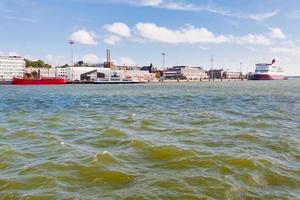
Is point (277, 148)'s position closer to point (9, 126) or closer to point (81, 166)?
point (81, 166)

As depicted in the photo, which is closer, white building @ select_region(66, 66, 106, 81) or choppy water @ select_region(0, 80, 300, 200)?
choppy water @ select_region(0, 80, 300, 200)

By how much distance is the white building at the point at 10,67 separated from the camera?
184875mm

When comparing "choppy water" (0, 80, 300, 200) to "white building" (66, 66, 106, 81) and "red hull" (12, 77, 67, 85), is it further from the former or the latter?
"white building" (66, 66, 106, 81)

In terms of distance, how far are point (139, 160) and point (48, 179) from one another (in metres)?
3.21

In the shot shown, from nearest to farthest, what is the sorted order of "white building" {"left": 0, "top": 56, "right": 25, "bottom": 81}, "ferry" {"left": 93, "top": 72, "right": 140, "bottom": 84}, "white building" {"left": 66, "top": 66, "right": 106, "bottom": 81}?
1. "ferry" {"left": 93, "top": 72, "right": 140, "bottom": 84}
2. "white building" {"left": 0, "top": 56, "right": 25, "bottom": 81}
3. "white building" {"left": 66, "top": 66, "right": 106, "bottom": 81}

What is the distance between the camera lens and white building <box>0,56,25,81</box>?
18488 centimetres

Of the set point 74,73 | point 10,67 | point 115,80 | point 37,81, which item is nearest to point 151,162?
point 37,81

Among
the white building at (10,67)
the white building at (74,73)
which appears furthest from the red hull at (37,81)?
the white building at (10,67)

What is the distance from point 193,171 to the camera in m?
10.3

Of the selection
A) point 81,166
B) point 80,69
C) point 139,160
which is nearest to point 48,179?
point 81,166

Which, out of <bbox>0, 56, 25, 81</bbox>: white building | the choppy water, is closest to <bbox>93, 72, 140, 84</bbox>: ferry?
<bbox>0, 56, 25, 81</bbox>: white building

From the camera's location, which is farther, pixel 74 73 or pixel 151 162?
pixel 74 73

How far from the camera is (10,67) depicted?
18738cm

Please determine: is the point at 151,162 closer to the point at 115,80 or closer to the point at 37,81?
the point at 37,81
